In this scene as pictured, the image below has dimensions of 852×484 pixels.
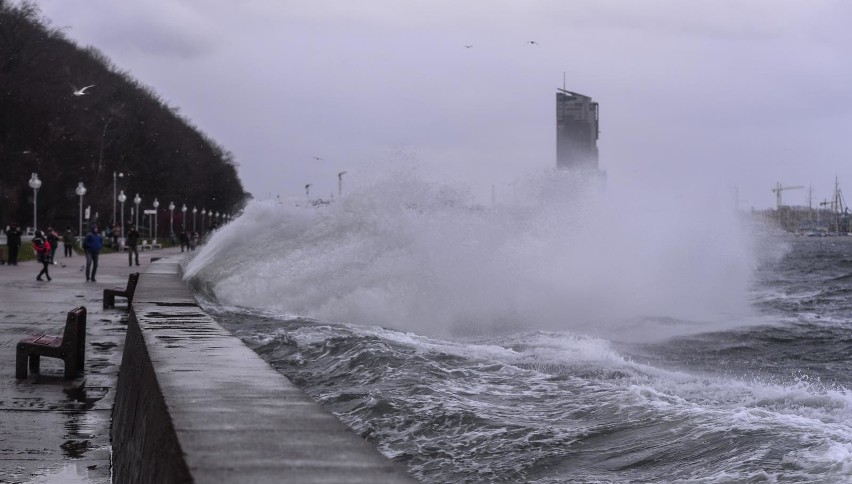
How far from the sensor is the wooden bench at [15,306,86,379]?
10.7 metres

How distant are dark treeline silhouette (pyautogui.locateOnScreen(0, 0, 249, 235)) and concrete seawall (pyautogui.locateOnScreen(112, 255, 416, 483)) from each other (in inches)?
1649

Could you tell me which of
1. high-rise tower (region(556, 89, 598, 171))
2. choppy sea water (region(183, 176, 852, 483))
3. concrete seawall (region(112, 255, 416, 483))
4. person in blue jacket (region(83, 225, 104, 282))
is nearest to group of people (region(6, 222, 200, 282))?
person in blue jacket (region(83, 225, 104, 282))

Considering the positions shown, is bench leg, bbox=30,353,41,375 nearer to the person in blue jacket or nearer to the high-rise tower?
the person in blue jacket

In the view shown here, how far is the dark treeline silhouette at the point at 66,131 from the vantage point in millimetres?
63250

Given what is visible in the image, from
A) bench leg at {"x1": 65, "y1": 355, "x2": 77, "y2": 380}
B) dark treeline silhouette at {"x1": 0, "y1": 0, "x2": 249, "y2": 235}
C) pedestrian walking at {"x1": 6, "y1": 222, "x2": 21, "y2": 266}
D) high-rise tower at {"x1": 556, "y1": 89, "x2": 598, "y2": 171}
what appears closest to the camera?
bench leg at {"x1": 65, "y1": 355, "x2": 77, "y2": 380}

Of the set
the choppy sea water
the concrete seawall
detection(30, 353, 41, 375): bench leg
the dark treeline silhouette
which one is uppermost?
the dark treeline silhouette

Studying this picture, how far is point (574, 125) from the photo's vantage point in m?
86.5

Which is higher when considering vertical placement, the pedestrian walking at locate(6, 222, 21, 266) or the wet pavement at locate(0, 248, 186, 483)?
the pedestrian walking at locate(6, 222, 21, 266)

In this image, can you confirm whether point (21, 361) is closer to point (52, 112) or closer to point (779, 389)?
point (779, 389)

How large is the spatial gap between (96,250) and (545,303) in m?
11.8

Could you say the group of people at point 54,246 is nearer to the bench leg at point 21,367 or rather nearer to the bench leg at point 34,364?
the bench leg at point 34,364

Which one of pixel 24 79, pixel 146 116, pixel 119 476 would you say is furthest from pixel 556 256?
pixel 146 116

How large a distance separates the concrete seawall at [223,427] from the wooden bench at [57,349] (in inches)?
123

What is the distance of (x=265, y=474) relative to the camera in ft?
12.1
